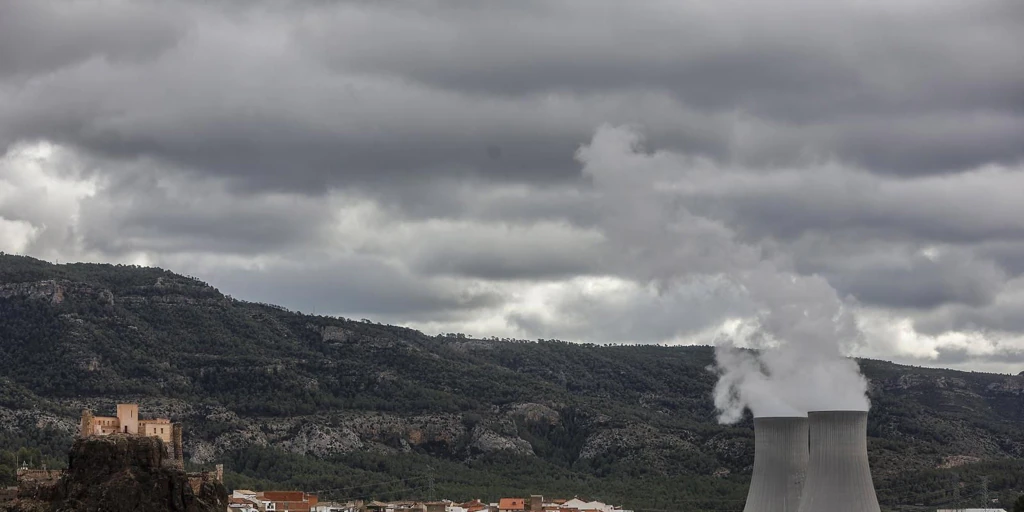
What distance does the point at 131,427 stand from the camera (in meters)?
111

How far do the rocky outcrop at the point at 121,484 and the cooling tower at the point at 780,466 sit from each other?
1330 inches

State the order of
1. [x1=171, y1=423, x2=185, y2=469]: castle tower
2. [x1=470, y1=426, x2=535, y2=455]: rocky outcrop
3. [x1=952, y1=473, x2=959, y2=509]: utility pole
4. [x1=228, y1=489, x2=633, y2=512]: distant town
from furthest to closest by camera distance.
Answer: [x1=470, y1=426, x2=535, y2=455]: rocky outcrop, [x1=952, y1=473, x2=959, y2=509]: utility pole, [x1=228, y1=489, x2=633, y2=512]: distant town, [x1=171, y1=423, x2=185, y2=469]: castle tower

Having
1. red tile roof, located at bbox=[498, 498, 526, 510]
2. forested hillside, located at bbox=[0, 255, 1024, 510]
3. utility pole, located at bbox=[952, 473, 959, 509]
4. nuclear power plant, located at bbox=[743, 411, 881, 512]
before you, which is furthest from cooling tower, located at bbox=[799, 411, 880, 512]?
forested hillside, located at bbox=[0, 255, 1024, 510]

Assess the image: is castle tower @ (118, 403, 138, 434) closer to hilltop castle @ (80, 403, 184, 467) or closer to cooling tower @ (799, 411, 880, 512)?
hilltop castle @ (80, 403, 184, 467)

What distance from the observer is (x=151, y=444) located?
103 metres

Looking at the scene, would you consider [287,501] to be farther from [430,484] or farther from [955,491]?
[955,491]


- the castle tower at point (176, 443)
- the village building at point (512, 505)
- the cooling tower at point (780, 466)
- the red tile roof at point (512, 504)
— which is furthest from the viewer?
the red tile roof at point (512, 504)

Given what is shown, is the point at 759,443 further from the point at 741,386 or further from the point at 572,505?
the point at 572,505

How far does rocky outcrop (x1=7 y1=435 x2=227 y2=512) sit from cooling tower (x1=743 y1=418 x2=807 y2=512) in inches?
1330

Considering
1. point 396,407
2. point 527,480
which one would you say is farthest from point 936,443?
point 396,407

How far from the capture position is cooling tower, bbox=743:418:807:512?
4129 inches

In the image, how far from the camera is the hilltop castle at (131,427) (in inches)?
4257

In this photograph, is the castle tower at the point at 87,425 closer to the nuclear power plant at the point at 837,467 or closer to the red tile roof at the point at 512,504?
the red tile roof at the point at 512,504

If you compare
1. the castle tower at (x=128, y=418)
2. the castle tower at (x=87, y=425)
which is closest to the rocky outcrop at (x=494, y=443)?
the castle tower at (x=128, y=418)
